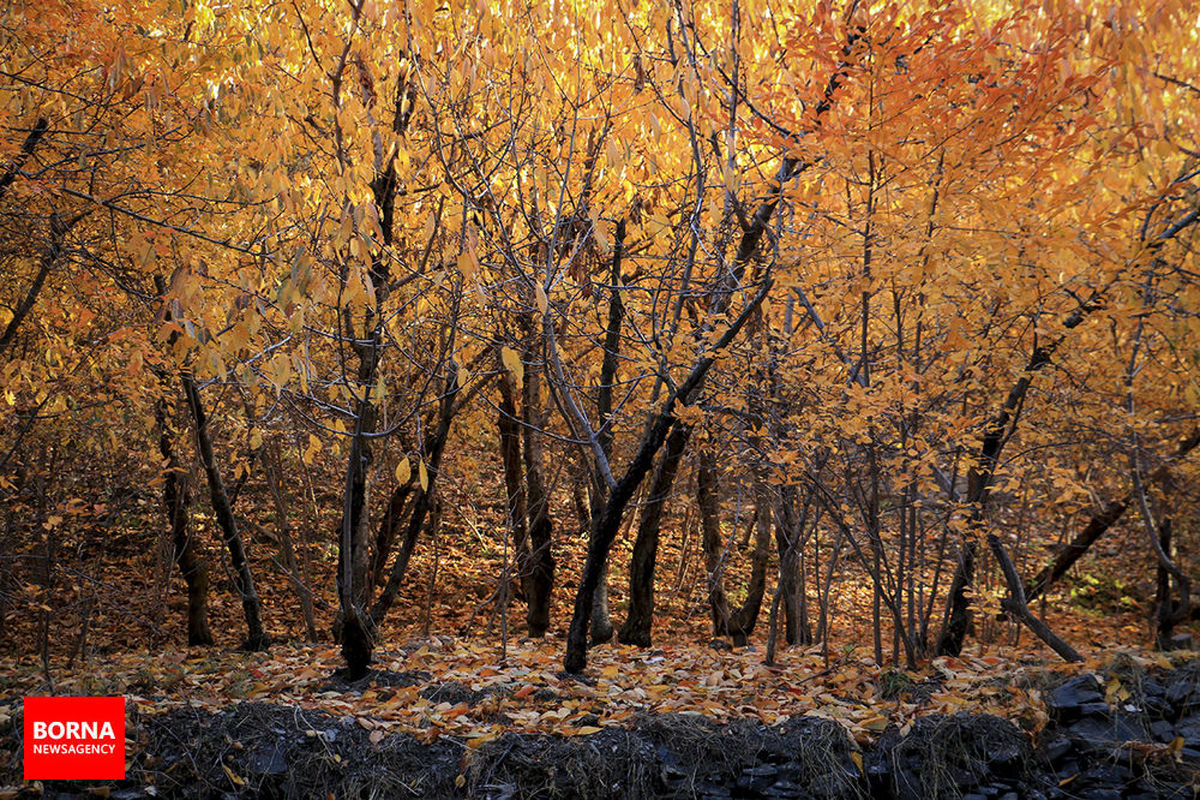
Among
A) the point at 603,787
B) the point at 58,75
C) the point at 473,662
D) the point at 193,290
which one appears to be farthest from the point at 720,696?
the point at 58,75

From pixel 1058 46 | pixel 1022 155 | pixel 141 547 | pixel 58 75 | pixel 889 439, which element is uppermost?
pixel 58 75

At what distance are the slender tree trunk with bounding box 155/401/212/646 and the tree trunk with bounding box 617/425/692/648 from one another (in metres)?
4.03

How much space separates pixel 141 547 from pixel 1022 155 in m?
11.5

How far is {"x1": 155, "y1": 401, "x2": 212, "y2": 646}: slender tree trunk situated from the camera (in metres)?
7.51

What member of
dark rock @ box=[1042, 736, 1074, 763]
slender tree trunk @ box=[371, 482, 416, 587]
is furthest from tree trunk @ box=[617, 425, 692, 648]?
dark rock @ box=[1042, 736, 1074, 763]

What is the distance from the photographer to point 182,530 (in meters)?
8.02

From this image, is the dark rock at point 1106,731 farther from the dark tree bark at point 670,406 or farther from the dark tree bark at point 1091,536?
the dark tree bark at point 1091,536

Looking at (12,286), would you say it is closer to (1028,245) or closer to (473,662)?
(473,662)

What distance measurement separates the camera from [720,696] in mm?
4672

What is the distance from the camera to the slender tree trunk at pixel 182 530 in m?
7.51

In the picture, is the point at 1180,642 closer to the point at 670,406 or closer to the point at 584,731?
the point at 670,406

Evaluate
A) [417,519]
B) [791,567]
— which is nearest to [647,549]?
[791,567]

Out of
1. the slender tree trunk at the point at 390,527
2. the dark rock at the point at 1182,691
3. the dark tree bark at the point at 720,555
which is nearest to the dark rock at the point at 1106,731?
the dark rock at the point at 1182,691

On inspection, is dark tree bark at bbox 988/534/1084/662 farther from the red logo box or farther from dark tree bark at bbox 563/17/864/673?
the red logo box
